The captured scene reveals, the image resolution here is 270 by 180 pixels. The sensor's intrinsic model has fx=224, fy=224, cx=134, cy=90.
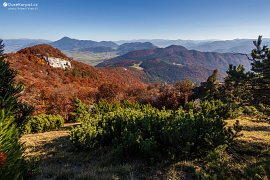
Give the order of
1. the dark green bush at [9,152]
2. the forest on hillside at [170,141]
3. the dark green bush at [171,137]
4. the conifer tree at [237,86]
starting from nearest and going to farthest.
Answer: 1. the dark green bush at [9,152]
2. the forest on hillside at [170,141]
3. the dark green bush at [171,137]
4. the conifer tree at [237,86]

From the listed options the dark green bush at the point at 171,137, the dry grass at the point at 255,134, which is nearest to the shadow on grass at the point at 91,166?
the dark green bush at the point at 171,137

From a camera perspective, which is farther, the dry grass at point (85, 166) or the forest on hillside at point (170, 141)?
the dry grass at point (85, 166)

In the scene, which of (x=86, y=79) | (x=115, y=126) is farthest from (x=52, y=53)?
(x=115, y=126)


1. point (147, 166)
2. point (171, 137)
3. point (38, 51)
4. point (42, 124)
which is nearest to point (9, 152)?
point (171, 137)

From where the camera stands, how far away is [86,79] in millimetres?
96500

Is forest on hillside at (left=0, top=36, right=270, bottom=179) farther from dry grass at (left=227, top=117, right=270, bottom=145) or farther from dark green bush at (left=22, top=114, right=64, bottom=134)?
dark green bush at (left=22, top=114, right=64, bottom=134)

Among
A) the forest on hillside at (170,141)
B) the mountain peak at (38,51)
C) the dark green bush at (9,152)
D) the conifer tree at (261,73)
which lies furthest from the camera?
the mountain peak at (38,51)

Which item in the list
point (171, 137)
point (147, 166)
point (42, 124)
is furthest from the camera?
point (42, 124)

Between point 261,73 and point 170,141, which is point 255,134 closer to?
point 261,73

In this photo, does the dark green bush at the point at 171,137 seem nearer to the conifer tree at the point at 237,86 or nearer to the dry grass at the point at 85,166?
the dry grass at the point at 85,166

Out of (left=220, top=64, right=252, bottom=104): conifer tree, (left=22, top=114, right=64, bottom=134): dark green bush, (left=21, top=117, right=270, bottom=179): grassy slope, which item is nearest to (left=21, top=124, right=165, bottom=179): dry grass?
(left=21, top=117, right=270, bottom=179): grassy slope

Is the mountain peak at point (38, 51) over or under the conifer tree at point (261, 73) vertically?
under

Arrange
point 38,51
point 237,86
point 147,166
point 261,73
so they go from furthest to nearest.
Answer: point 38,51
point 237,86
point 261,73
point 147,166

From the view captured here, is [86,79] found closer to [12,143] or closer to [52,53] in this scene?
[52,53]
